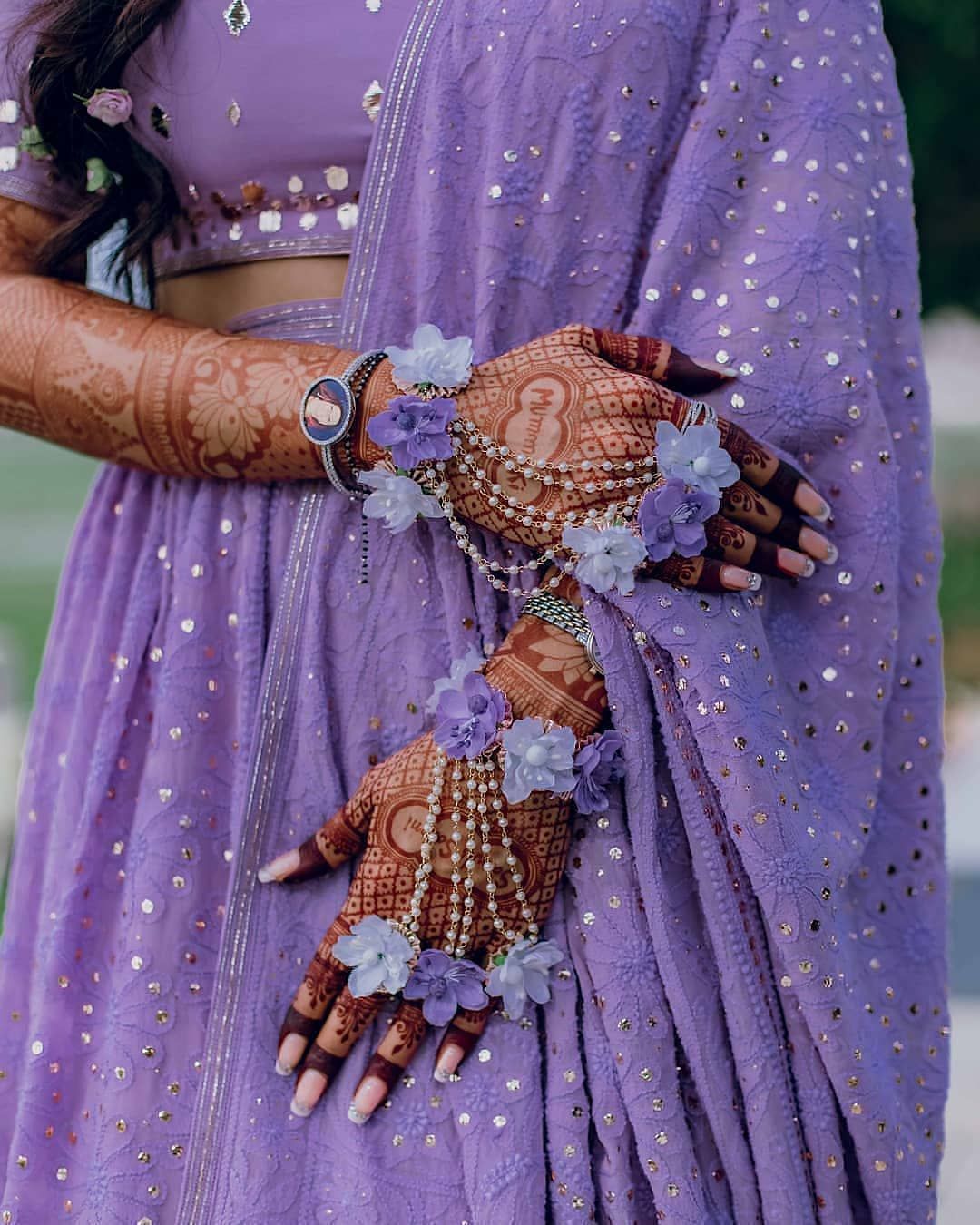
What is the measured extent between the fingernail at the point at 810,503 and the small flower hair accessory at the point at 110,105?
0.54 metres

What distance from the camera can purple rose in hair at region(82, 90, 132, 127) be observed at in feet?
3.28

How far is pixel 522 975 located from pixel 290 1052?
16cm

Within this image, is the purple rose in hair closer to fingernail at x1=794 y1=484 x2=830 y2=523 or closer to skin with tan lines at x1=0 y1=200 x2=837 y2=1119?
skin with tan lines at x1=0 y1=200 x2=837 y2=1119

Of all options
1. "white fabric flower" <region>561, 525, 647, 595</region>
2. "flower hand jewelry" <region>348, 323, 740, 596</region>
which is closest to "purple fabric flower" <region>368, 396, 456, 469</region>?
"flower hand jewelry" <region>348, 323, 740, 596</region>

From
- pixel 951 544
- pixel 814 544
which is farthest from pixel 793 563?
pixel 951 544

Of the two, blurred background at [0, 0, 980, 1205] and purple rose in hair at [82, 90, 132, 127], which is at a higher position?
purple rose in hair at [82, 90, 132, 127]

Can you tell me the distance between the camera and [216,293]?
1.08 meters

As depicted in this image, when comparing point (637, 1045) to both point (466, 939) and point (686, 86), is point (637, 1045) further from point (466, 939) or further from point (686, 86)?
point (686, 86)

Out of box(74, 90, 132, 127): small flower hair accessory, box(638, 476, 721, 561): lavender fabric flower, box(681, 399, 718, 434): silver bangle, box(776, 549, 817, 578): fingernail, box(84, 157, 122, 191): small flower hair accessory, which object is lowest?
box(776, 549, 817, 578): fingernail

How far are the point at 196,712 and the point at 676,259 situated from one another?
0.45m

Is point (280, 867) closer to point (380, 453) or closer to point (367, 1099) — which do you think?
point (367, 1099)

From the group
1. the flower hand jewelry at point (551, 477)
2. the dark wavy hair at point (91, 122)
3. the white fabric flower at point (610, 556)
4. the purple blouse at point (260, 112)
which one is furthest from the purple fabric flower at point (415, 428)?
the dark wavy hair at point (91, 122)

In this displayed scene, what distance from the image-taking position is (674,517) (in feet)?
2.79

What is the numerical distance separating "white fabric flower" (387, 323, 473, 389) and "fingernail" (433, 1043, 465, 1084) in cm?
41
